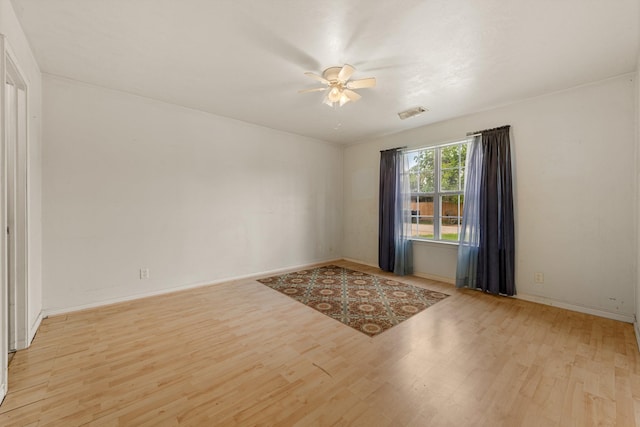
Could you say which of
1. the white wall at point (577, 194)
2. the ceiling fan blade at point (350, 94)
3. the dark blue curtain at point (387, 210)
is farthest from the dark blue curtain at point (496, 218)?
the ceiling fan blade at point (350, 94)

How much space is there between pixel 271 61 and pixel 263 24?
500 millimetres

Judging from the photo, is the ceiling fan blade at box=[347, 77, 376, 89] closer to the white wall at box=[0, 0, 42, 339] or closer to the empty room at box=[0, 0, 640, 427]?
the empty room at box=[0, 0, 640, 427]

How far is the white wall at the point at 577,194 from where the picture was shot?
276cm

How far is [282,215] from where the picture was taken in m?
4.84

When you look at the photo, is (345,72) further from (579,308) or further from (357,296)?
(579,308)

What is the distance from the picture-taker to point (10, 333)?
2.11 m

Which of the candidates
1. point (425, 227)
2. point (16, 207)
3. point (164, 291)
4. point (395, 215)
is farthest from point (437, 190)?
point (16, 207)

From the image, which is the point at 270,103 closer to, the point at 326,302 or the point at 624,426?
the point at 326,302

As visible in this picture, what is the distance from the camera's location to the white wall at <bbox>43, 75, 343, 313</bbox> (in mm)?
2857

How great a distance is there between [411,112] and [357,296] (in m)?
2.75

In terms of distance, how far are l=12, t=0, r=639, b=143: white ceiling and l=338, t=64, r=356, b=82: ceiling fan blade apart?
0.11 meters

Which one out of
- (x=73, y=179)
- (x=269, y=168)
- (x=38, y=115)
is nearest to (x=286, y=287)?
(x=269, y=168)

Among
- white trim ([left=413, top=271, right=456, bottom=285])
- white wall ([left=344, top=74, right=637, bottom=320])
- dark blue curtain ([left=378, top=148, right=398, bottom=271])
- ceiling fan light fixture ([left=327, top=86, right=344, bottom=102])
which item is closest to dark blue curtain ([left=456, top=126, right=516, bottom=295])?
white wall ([left=344, top=74, right=637, bottom=320])

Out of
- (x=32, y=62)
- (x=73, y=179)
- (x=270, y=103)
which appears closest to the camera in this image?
(x=32, y=62)
